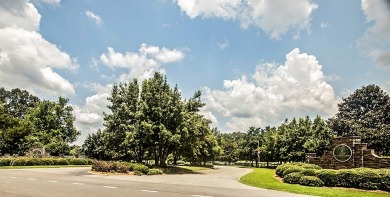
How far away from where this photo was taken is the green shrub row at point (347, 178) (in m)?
16.2

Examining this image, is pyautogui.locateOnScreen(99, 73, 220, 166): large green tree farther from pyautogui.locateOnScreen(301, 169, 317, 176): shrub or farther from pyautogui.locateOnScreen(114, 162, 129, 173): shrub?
pyautogui.locateOnScreen(301, 169, 317, 176): shrub

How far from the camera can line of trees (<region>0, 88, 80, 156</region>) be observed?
161ft

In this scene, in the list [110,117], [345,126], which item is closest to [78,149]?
[110,117]

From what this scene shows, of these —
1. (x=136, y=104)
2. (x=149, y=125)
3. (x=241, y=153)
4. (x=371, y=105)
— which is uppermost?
(x=371, y=105)

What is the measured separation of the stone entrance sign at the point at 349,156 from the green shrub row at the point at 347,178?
214 inches

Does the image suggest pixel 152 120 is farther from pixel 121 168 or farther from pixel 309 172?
pixel 309 172

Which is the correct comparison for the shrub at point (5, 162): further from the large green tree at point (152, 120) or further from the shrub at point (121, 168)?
the shrub at point (121, 168)

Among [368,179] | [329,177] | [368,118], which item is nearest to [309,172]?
[329,177]

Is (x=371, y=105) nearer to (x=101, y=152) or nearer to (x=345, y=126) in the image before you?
(x=345, y=126)

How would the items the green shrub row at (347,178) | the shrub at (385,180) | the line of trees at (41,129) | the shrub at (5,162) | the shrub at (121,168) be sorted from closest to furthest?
1. the shrub at (385,180)
2. the green shrub row at (347,178)
3. the shrub at (121,168)
4. the shrub at (5,162)
5. the line of trees at (41,129)

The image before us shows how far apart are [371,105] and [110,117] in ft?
187

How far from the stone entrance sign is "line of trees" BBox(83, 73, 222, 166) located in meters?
13.7

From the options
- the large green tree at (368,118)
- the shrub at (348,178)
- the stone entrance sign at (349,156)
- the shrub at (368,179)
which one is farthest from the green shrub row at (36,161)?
the large green tree at (368,118)

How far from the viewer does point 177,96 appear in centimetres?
3500
